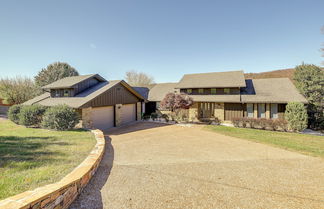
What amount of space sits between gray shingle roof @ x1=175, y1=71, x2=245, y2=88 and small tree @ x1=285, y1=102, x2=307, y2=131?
4.83m

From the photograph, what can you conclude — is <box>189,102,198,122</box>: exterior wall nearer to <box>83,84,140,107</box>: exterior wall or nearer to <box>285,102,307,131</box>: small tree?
<box>83,84,140,107</box>: exterior wall

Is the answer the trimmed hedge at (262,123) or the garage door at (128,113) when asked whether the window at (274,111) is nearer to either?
the trimmed hedge at (262,123)

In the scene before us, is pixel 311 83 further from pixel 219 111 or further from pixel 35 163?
pixel 35 163

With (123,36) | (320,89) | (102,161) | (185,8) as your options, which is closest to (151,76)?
(123,36)

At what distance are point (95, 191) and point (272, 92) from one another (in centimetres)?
1832

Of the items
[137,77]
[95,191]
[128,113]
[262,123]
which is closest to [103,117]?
[128,113]

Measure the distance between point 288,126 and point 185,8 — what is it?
15036 millimetres

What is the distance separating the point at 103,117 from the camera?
42.5 ft

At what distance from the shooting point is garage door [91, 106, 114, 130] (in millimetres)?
12134

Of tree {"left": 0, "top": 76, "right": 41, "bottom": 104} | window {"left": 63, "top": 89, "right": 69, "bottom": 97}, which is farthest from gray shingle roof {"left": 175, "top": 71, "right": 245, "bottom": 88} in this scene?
tree {"left": 0, "top": 76, "right": 41, "bottom": 104}

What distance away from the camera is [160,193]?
367 cm

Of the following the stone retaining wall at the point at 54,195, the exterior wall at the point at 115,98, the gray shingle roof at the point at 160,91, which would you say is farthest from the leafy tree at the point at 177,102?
the stone retaining wall at the point at 54,195

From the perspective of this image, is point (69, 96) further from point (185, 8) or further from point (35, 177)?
point (185, 8)

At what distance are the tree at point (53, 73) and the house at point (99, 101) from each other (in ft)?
54.2
